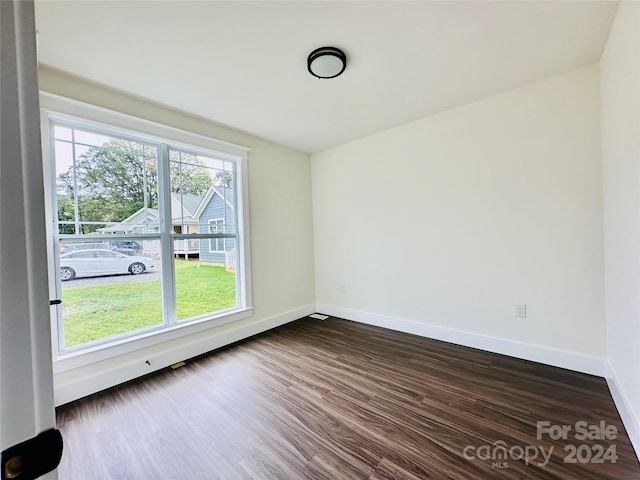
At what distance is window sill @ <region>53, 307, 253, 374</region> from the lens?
2.08 metres

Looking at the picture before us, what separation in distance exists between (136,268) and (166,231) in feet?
1.41

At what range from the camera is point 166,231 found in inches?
106

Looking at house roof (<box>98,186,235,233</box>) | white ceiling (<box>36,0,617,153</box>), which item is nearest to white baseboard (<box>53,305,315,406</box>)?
house roof (<box>98,186,235,233</box>)

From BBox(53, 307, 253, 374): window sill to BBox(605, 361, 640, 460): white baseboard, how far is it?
322 centimetres

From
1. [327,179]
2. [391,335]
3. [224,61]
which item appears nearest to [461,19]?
[224,61]

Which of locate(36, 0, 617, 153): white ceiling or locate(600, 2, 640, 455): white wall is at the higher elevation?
locate(36, 0, 617, 153): white ceiling

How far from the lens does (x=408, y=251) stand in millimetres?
3258

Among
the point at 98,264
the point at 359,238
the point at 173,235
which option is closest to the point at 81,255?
the point at 98,264

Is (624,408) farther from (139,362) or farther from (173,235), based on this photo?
(173,235)

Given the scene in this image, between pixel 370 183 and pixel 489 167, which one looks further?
pixel 370 183

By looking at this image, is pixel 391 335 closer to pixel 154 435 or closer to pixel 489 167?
pixel 489 167

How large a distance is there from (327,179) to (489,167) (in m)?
2.08

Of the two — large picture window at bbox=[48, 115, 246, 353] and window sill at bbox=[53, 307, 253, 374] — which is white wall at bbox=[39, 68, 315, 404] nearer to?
window sill at bbox=[53, 307, 253, 374]

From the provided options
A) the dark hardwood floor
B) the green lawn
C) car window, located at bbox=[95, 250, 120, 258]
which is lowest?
the dark hardwood floor
